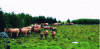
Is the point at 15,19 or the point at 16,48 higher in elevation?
the point at 15,19

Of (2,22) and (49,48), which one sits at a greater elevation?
(2,22)

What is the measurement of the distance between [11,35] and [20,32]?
5.96 ft

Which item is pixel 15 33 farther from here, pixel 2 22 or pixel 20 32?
pixel 2 22

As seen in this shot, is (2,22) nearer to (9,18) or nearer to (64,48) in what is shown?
(9,18)

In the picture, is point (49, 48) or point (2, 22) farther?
point (2, 22)

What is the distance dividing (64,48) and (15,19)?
76.4 ft

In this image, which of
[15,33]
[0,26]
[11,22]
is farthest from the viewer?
[11,22]

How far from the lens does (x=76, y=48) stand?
1418 cm

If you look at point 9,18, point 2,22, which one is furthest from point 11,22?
point 2,22

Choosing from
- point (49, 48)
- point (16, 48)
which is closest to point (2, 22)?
point (16, 48)

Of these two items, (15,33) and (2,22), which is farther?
(2,22)

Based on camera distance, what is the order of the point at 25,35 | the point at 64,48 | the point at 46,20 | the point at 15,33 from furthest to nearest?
1. the point at 46,20
2. the point at 25,35
3. the point at 15,33
4. the point at 64,48

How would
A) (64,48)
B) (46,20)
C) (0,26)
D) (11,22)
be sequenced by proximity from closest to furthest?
1. (64,48)
2. (0,26)
3. (11,22)
4. (46,20)

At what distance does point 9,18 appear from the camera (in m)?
33.1
